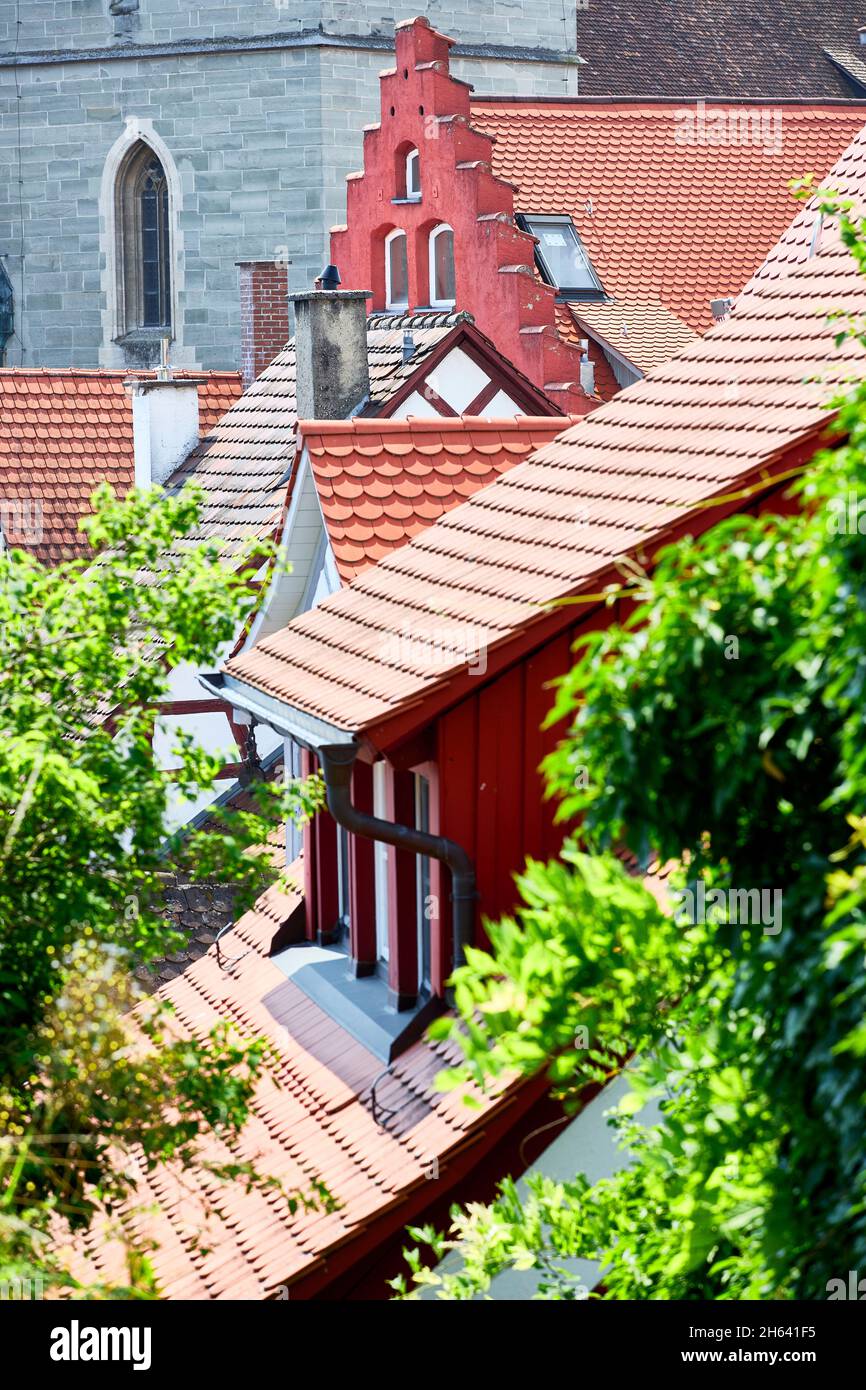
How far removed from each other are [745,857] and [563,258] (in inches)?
829

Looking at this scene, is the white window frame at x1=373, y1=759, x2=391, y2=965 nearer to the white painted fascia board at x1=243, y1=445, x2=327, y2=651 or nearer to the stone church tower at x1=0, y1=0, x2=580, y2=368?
the white painted fascia board at x1=243, y1=445, x2=327, y2=651

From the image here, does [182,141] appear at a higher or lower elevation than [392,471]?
higher

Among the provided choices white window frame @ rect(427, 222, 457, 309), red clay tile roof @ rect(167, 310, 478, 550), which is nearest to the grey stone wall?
white window frame @ rect(427, 222, 457, 309)

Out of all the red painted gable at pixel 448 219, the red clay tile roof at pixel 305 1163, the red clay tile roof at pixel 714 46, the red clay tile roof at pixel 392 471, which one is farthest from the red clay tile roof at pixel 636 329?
the red clay tile roof at pixel 305 1163

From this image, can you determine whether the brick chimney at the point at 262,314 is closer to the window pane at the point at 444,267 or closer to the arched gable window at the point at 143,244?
the window pane at the point at 444,267

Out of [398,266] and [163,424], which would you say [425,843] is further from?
[398,266]

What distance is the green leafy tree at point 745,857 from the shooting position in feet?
13.6

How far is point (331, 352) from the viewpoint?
16031 mm

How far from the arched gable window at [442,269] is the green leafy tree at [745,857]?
18.6 metres

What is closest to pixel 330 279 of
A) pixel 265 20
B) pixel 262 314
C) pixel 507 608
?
pixel 262 314

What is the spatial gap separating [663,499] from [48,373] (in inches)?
606

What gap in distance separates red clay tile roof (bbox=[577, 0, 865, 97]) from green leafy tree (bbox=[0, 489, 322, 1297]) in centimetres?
2786

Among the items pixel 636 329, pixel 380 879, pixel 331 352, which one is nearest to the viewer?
pixel 380 879
